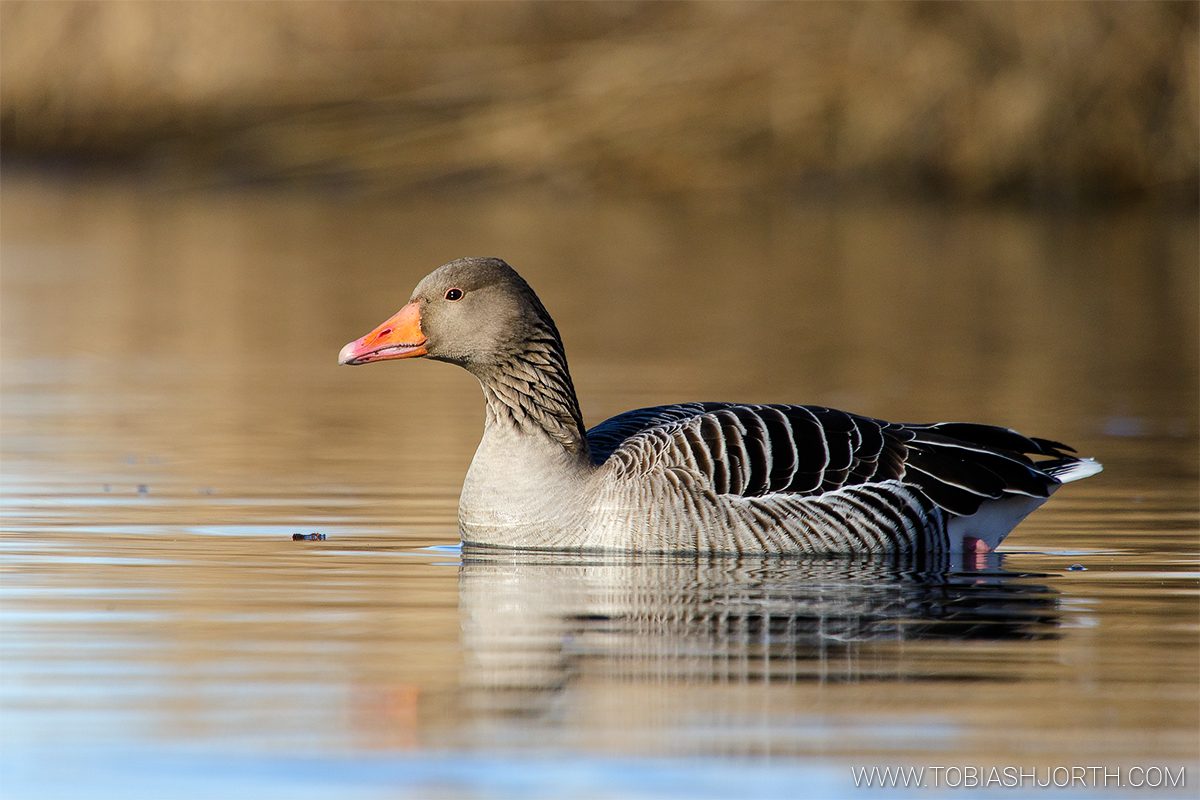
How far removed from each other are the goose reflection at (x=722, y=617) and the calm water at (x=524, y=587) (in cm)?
3

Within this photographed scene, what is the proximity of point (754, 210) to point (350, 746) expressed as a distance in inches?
1076

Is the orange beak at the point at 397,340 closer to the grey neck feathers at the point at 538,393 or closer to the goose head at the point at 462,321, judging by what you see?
the goose head at the point at 462,321

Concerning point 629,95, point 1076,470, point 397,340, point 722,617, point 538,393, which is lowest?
point 722,617

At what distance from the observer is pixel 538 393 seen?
9023 mm

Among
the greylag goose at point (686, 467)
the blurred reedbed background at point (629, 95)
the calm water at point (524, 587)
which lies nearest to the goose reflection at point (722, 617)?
the calm water at point (524, 587)

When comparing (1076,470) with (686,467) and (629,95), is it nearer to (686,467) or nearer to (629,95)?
(686,467)

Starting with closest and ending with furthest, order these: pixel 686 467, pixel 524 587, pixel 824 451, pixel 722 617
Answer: pixel 722 617
pixel 524 587
pixel 686 467
pixel 824 451

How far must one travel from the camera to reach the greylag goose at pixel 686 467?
28.0ft

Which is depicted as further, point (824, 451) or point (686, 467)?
point (824, 451)

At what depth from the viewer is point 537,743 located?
5402 mm

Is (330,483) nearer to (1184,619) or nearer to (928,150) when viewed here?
(1184,619)

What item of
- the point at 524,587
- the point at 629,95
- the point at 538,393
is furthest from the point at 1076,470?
the point at 629,95

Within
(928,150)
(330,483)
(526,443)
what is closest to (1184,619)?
(526,443)

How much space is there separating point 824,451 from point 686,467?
2.27 feet
